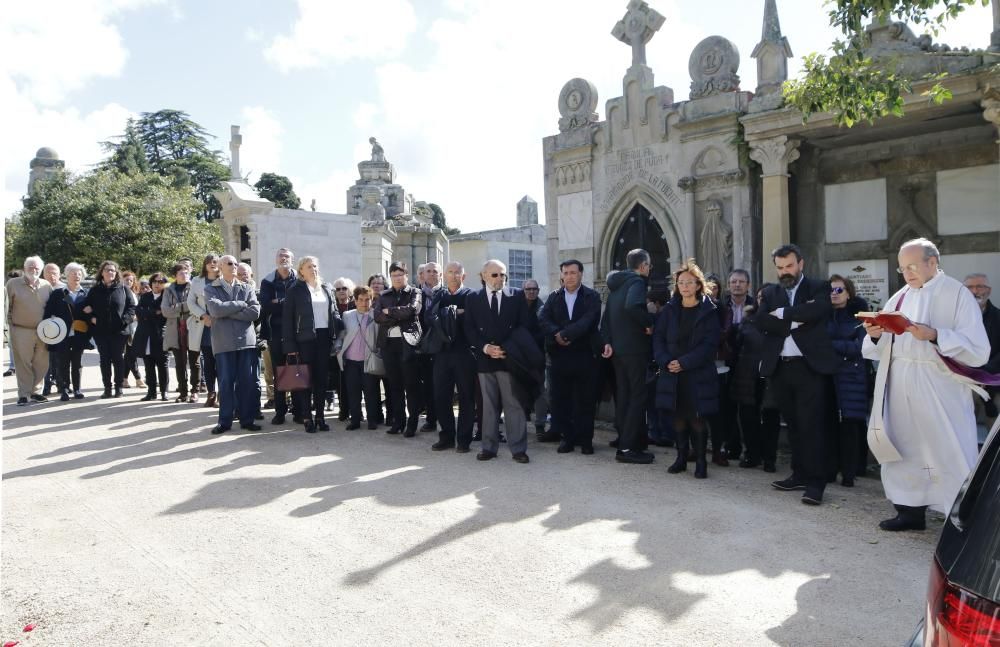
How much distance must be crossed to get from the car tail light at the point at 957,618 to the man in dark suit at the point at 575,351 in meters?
5.65

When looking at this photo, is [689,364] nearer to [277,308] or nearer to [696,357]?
[696,357]

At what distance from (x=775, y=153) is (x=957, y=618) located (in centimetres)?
869

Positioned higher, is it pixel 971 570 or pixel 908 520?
pixel 971 570

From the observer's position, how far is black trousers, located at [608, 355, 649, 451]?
6.79 meters

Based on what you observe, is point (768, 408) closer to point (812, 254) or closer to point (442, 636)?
point (442, 636)

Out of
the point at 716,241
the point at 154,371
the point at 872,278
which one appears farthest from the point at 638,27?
the point at 154,371

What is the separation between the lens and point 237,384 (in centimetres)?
841

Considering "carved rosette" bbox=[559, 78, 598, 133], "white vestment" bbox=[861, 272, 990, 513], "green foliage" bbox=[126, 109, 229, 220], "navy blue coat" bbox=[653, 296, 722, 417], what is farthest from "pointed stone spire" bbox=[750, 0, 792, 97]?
"green foliage" bbox=[126, 109, 229, 220]

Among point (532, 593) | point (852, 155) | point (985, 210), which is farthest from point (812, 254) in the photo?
point (532, 593)

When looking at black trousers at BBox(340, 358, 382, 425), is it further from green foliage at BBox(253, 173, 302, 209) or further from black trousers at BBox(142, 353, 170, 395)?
green foliage at BBox(253, 173, 302, 209)

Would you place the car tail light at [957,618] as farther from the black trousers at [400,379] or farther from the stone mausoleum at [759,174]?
the stone mausoleum at [759,174]

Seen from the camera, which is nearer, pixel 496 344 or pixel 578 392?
pixel 496 344

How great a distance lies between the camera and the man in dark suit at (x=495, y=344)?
6887mm

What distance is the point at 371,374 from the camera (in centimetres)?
849
